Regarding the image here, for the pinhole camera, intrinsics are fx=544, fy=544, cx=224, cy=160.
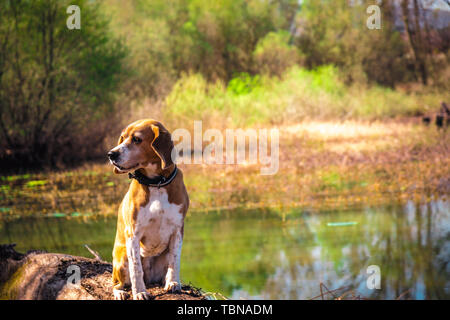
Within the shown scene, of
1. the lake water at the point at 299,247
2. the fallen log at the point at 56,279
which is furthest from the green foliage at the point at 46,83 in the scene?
the fallen log at the point at 56,279

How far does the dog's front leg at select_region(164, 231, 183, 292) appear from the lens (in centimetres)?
259

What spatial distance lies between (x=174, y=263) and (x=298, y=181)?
9.49 meters

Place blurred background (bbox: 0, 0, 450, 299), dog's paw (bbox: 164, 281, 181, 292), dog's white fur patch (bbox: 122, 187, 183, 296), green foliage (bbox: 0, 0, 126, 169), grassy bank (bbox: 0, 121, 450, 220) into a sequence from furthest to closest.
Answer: green foliage (bbox: 0, 0, 126, 169), grassy bank (bbox: 0, 121, 450, 220), blurred background (bbox: 0, 0, 450, 299), dog's paw (bbox: 164, 281, 181, 292), dog's white fur patch (bbox: 122, 187, 183, 296)

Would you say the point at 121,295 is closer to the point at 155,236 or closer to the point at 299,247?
the point at 155,236

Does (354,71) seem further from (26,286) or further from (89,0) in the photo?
(26,286)

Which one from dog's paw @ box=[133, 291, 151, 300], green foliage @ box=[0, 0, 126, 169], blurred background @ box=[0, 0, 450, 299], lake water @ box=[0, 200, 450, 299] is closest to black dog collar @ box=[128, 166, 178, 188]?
dog's paw @ box=[133, 291, 151, 300]

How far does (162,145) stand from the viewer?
247 centimetres

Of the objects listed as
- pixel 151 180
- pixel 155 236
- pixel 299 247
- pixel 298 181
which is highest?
pixel 151 180

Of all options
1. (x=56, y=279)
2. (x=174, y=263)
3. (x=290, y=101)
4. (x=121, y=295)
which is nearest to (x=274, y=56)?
(x=290, y=101)

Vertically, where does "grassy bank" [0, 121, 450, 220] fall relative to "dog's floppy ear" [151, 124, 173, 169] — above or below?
below

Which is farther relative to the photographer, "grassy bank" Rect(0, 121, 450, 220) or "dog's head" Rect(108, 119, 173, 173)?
"grassy bank" Rect(0, 121, 450, 220)

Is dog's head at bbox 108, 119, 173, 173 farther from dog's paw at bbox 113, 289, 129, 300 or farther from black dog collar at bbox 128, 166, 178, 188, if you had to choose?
dog's paw at bbox 113, 289, 129, 300

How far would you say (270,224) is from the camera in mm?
8820

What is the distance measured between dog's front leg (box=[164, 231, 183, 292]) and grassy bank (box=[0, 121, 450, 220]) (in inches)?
271
